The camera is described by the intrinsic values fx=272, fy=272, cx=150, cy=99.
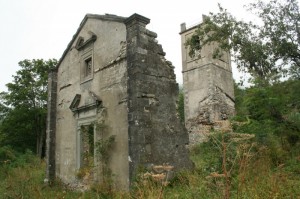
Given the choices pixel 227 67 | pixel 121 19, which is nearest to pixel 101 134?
pixel 121 19

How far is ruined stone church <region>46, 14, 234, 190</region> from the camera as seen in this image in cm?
800

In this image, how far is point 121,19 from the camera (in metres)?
8.94

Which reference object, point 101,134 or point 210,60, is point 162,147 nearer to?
point 101,134

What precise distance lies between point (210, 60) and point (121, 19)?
12758 mm

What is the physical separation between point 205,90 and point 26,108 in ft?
53.4

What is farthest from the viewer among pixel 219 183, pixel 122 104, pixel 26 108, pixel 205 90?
pixel 26 108

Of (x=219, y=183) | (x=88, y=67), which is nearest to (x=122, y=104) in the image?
(x=88, y=67)

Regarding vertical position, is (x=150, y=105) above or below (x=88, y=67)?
below

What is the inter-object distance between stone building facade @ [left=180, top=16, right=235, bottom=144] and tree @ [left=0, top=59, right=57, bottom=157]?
13.3 meters

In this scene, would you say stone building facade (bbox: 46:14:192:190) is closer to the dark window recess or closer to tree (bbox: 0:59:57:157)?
the dark window recess

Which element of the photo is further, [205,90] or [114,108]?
[205,90]

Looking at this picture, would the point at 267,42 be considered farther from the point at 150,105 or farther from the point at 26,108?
the point at 26,108

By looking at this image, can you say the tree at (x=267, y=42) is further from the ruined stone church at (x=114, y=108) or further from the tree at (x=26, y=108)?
the tree at (x=26, y=108)

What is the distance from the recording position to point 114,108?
8.78m
